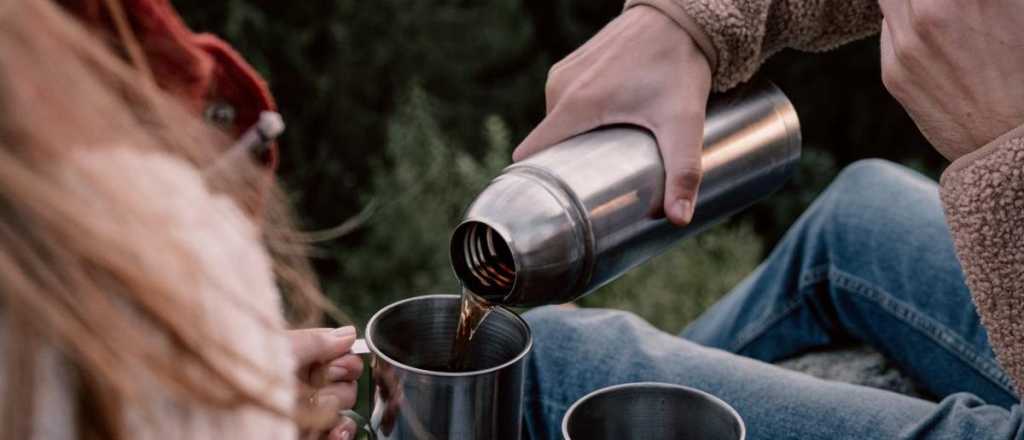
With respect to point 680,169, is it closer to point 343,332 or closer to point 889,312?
point 343,332

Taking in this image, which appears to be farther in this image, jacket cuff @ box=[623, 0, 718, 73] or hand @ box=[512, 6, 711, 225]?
jacket cuff @ box=[623, 0, 718, 73]

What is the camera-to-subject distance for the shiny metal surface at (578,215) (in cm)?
102

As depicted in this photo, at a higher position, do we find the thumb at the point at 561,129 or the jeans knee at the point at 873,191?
the thumb at the point at 561,129

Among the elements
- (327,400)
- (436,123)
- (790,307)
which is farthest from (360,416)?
(436,123)

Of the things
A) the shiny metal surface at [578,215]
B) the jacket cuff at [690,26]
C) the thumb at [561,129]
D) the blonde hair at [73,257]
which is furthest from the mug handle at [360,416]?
the jacket cuff at [690,26]

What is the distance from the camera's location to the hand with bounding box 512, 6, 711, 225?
1141 millimetres

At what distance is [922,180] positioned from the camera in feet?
5.28

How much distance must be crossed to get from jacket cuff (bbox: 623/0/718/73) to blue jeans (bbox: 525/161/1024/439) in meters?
0.31

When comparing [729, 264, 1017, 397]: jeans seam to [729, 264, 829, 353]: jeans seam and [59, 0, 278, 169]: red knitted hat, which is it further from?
[59, 0, 278, 169]: red knitted hat

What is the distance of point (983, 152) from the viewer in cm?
105

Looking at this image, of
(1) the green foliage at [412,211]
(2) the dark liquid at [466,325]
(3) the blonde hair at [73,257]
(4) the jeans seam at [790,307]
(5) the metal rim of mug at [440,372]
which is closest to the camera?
(3) the blonde hair at [73,257]

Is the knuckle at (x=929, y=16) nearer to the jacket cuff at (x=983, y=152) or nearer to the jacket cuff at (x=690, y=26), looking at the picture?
the jacket cuff at (x=983, y=152)

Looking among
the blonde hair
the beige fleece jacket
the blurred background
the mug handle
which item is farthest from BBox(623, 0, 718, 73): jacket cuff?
the blurred background

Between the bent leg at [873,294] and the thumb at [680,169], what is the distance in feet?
1.36
